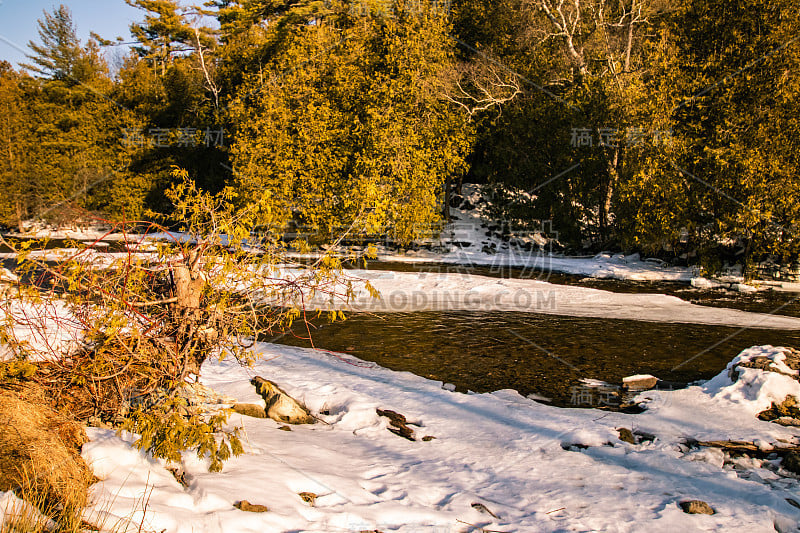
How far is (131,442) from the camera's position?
4578mm

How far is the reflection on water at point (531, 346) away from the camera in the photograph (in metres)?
8.96

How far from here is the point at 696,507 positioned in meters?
4.81

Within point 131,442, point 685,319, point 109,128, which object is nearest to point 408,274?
point 685,319

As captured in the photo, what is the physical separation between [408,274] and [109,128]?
104ft

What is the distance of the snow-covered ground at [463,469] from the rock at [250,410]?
0.70 feet

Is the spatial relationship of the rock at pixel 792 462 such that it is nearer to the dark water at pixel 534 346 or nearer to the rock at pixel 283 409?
the dark water at pixel 534 346

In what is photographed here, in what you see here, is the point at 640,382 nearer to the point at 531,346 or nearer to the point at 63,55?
the point at 531,346

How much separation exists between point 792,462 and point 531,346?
5.28 metres

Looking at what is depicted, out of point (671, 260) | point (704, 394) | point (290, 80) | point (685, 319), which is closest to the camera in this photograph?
point (704, 394)

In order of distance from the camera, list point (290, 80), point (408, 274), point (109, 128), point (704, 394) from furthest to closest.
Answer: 1. point (109, 128)
2. point (290, 80)
3. point (408, 274)
4. point (704, 394)

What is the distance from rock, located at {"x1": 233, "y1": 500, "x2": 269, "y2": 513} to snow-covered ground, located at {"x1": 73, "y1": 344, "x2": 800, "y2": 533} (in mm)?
64

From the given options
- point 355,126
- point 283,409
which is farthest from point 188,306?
point 355,126

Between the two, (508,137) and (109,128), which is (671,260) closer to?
(508,137)

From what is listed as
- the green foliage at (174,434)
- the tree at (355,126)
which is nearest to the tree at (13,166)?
the tree at (355,126)
